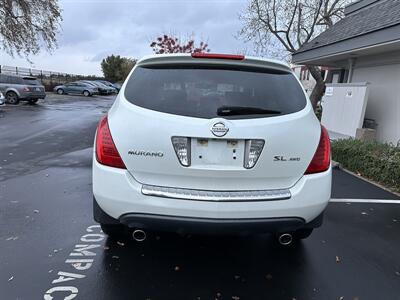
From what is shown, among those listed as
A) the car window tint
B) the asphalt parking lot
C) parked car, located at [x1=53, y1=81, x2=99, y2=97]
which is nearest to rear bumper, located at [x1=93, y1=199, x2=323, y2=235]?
the asphalt parking lot

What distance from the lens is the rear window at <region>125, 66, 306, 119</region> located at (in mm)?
2576

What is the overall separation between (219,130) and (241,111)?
0.28 m

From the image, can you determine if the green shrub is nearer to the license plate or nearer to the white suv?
the white suv

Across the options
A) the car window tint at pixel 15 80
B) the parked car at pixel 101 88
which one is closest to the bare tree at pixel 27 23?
the car window tint at pixel 15 80

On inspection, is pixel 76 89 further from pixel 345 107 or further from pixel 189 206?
pixel 189 206

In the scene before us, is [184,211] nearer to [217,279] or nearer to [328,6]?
[217,279]

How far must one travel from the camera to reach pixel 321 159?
2676mm

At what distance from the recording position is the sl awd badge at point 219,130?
2.40 m

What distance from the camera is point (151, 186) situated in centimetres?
250

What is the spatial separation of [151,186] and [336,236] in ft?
7.71

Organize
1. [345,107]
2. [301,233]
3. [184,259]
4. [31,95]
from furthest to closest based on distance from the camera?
[31,95]
[345,107]
[301,233]
[184,259]

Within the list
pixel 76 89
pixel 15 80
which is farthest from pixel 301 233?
pixel 76 89

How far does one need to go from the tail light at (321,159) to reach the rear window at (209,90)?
334 mm

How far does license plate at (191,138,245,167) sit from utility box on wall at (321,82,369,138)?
716cm
